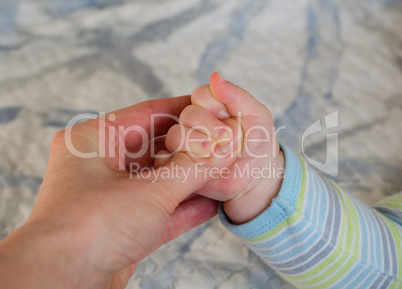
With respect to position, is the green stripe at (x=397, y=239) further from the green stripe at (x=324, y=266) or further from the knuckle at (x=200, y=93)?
the knuckle at (x=200, y=93)

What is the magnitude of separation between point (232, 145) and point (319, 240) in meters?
0.19

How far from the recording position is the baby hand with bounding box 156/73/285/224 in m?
0.56

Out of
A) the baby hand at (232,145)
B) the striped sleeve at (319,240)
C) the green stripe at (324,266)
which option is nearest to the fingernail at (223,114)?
the baby hand at (232,145)

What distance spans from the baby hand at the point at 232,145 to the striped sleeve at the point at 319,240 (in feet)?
0.08

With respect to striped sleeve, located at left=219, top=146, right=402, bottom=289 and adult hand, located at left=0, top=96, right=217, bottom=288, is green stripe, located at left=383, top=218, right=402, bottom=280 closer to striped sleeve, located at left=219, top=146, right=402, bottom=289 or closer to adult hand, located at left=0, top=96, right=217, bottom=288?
striped sleeve, located at left=219, top=146, right=402, bottom=289

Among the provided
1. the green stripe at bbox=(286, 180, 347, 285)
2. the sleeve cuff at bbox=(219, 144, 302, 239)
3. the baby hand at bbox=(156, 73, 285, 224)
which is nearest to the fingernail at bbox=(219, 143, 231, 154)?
the baby hand at bbox=(156, 73, 285, 224)

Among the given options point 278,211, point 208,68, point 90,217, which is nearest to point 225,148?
point 278,211

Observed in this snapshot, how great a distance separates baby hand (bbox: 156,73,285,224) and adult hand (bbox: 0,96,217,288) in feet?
0.12

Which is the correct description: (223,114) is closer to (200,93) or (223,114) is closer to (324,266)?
(200,93)

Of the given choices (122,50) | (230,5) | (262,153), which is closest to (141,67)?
(122,50)

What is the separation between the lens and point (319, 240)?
1.91ft

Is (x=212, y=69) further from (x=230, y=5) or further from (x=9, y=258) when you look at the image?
(x=9, y=258)

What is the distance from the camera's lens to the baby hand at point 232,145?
56 cm

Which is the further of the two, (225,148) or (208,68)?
(208,68)
